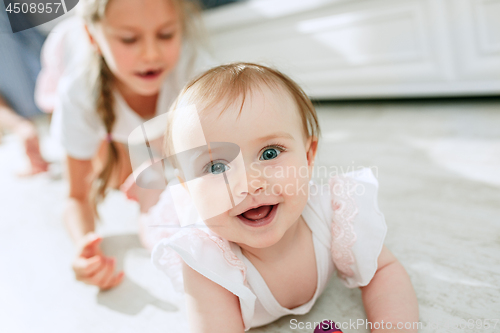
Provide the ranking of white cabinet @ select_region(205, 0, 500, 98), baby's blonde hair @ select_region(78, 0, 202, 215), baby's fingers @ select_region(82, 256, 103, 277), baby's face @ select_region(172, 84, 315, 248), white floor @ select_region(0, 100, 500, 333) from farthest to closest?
1. white cabinet @ select_region(205, 0, 500, 98)
2. baby's blonde hair @ select_region(78, 0, 202, 215)
3. baby's fingers @ select_region(82, 256, 103, 277)
4. white floor @ select_region(0, 100, 500, 333)
5. baby's face @ select_region(172, 84, 315, 248)

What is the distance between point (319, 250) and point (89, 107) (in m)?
0.63

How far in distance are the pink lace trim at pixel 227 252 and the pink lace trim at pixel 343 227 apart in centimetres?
12

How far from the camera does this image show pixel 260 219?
17.6 inches

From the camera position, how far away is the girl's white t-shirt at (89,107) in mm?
872

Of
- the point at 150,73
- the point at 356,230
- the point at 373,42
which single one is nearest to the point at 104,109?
the point at 150,73

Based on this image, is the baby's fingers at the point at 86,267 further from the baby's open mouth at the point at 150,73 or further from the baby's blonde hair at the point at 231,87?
the baby's open mouth at the point at 150,73

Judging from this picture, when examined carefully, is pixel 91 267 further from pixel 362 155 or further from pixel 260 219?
pixel 362 155

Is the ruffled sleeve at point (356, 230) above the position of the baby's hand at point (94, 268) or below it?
above

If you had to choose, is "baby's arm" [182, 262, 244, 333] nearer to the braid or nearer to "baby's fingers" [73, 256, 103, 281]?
"baby's fingers" [73, 256, 103, 281]

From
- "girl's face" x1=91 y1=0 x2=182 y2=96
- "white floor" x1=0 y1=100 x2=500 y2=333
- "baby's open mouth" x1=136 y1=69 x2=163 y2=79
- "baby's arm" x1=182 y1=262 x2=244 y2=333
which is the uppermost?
Answer: "girl's face" x1=91 y1=0 x2=182 y2=96

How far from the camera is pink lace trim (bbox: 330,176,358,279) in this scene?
0.50 m

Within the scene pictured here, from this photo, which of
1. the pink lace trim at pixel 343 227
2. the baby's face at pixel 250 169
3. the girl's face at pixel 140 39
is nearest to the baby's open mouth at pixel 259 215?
the baby's face at pixel 250 169

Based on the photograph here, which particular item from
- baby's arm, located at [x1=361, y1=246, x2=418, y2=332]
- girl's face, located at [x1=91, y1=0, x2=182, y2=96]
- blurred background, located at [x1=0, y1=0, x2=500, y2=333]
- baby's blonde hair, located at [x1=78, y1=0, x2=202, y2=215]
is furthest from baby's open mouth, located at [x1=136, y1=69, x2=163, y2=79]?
baby's arm, located at [x1=361, y1=246, x2=418, y2=332]

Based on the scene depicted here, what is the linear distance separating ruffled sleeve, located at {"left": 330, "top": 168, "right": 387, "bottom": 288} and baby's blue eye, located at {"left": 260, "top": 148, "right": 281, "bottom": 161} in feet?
0.41
